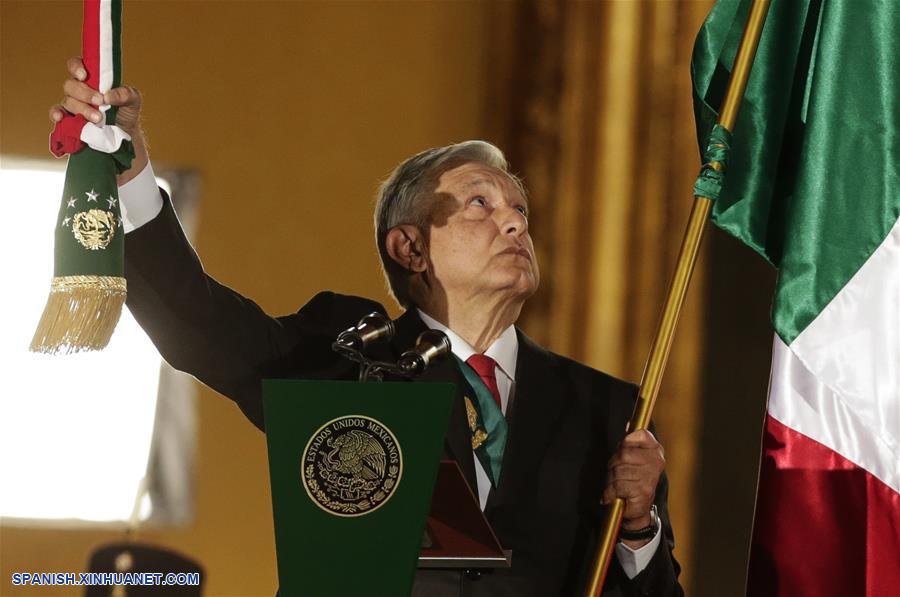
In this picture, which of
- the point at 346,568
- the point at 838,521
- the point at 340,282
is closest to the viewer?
the point at 346,568

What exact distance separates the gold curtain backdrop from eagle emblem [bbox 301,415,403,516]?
1.42 meters

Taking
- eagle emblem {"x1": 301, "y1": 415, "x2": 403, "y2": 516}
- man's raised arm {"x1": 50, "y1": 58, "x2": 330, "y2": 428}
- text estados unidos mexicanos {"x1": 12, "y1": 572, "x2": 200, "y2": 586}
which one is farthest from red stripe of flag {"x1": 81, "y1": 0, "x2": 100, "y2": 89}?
text estados unidos mexicanos {"x1": 12, "y1": 572, "x2": 200, "y2": 586}

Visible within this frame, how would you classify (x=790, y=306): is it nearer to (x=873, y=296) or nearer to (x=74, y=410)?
(x=873, y=296)

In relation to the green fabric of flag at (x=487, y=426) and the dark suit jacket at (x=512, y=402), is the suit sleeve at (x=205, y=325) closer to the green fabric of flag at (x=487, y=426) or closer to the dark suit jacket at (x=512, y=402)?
the dark suit jacket at (x=512, y=402)

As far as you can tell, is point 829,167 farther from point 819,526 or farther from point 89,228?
point 89,228

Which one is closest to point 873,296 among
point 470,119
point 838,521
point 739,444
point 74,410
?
point 838,521

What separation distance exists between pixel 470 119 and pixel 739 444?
1.08 m

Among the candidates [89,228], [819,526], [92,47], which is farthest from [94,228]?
[819,526]

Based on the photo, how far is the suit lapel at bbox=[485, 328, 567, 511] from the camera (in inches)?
79.7

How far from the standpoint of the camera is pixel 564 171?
3.10 meters

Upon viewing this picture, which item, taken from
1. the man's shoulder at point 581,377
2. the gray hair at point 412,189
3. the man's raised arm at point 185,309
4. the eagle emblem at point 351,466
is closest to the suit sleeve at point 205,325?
the man's raised arm at point 185,309

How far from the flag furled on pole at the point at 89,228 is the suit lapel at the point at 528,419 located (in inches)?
28.6

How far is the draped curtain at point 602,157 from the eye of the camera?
9.97 feet

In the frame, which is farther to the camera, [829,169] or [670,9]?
[670,9]
